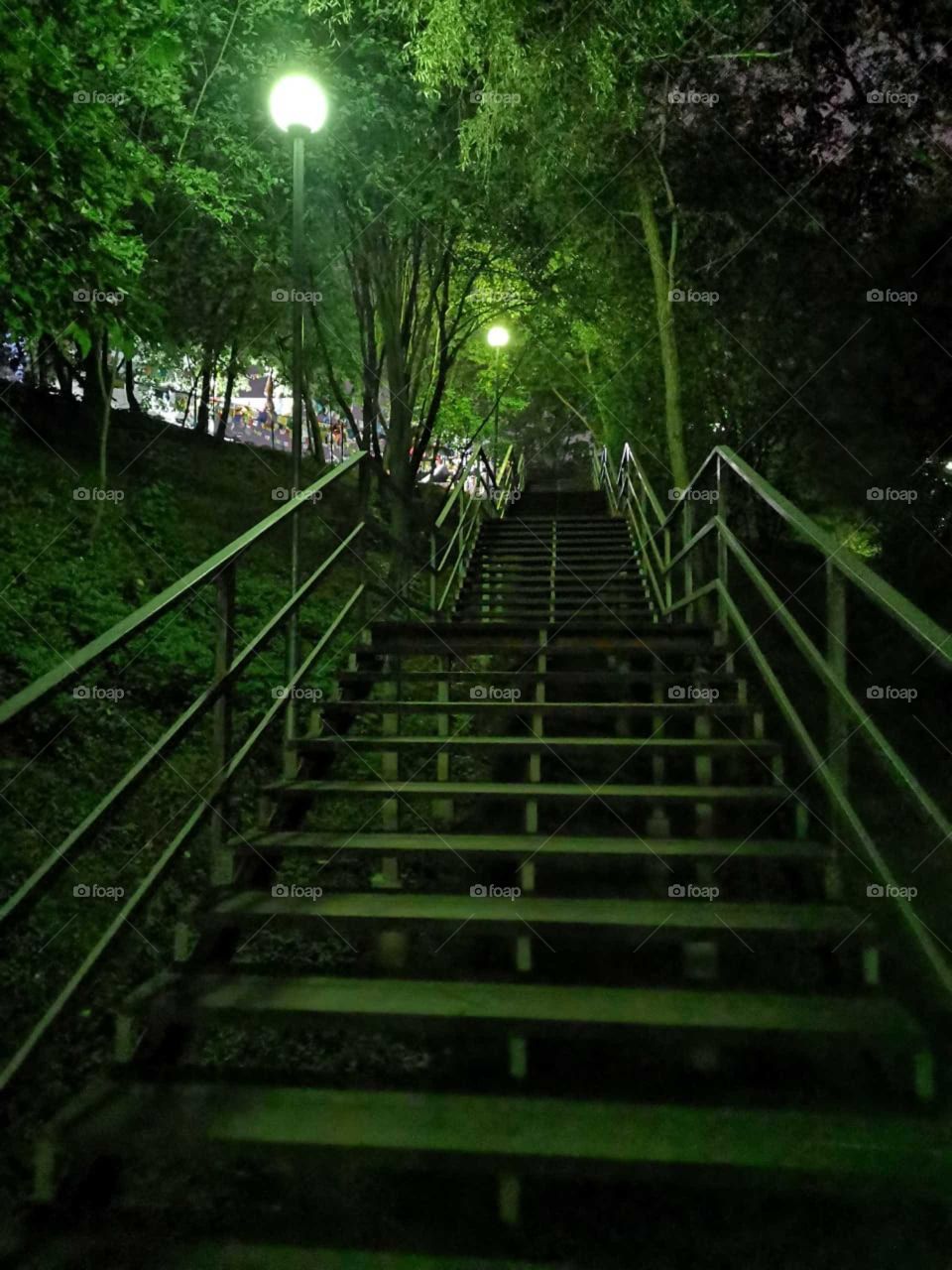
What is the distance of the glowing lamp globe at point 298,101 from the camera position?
22.2 feet

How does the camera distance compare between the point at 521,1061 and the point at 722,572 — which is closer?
the point at 521,1061

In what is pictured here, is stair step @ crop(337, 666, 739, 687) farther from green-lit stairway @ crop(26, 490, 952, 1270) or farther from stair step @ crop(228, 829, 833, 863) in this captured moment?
stair step @ crop(228, 829, 833, 863)

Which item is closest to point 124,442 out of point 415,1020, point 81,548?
point 81,548

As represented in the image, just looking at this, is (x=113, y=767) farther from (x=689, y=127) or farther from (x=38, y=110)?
(x=689, y=127)

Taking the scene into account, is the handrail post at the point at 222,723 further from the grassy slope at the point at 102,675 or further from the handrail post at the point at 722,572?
the handrail post at the point at 722,572

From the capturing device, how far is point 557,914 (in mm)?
3291

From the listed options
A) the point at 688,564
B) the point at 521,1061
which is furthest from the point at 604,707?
the point at 688,564

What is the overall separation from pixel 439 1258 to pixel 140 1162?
32.8 inches

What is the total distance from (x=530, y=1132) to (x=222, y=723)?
183 cm

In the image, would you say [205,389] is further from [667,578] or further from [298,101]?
[667,578]

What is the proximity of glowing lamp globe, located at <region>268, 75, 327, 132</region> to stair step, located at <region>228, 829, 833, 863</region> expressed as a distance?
534 cm

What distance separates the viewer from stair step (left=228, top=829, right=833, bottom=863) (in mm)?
3484

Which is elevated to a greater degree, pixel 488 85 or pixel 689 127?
pixel 689 127

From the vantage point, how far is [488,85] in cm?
836
